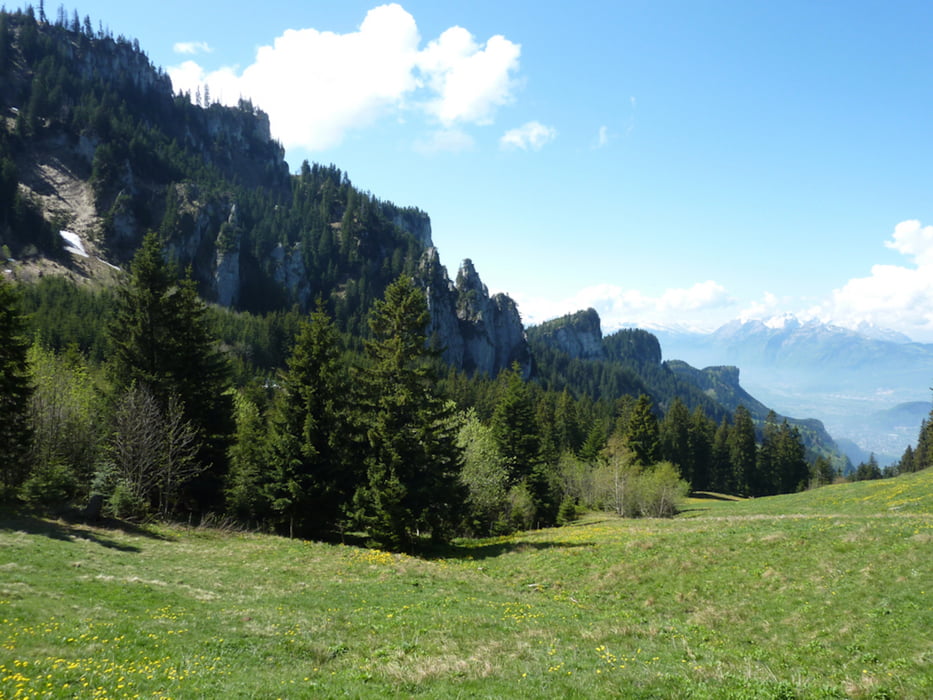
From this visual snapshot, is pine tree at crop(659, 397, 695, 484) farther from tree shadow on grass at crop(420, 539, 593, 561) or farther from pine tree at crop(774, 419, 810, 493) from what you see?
tree shadow on grass at crop(420, 539, 593, 561)

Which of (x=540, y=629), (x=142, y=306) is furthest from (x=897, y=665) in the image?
(x=142, y=306)

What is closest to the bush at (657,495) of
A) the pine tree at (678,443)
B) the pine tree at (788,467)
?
the pine tree at (678,443)

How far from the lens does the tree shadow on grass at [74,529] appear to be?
2270cm

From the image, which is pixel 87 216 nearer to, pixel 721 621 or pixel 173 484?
pixel 173 484

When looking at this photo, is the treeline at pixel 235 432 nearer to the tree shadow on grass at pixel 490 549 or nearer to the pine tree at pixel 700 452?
the tree shadow on grass at pixel 490 549

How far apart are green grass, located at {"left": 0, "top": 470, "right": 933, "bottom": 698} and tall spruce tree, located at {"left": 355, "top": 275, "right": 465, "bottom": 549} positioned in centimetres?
320

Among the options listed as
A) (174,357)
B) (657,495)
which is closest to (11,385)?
(174,357)

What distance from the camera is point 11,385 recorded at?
90.8ft

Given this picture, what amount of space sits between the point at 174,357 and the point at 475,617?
29920 millimetres

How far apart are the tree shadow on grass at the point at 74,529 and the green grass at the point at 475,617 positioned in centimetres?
18

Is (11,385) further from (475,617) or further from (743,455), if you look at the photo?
(743,455)

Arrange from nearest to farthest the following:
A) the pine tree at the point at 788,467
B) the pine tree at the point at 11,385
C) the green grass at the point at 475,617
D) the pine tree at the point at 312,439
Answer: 1. the green grass at the point at 475,617
2. the pine tree at the point at 11,385
3. the pine tree at the point at 312,439
4. the pine tree at the point at 788,467

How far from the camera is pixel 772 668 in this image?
1169 cm

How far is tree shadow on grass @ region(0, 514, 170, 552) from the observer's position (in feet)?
74.5
